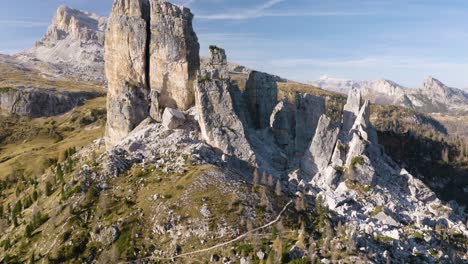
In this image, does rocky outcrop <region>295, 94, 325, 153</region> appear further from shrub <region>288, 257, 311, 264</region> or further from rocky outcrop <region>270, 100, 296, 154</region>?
shrub <region>288, 257, 311, 264</region>

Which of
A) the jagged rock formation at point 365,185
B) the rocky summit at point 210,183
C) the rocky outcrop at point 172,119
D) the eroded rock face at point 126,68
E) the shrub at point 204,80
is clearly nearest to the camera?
the rocky summit at point 210,183

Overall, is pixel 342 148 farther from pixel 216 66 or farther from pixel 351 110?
pixel 216 66

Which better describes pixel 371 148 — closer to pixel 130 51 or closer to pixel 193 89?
pixel 193 89

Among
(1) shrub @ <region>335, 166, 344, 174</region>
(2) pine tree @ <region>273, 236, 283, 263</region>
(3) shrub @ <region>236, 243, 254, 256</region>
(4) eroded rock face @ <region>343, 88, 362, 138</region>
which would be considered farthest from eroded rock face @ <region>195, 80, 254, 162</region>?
(4) eroded rock face @ <region>343, 88, 362, 138</region>

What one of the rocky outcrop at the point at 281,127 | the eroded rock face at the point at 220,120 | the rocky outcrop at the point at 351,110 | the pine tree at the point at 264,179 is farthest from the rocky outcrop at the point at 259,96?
the pine tree at the point at 264,179

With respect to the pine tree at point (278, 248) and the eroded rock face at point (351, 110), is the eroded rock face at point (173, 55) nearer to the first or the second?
the eroded rock face at point (351, 110)

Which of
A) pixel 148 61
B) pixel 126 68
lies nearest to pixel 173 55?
pixel 148 61

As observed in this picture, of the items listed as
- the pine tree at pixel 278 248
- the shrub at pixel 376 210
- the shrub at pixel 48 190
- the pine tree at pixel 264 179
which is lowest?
the shrub at pixel 48 190
